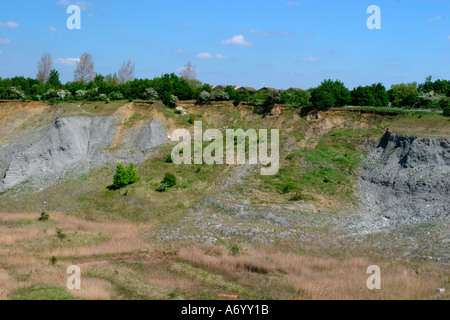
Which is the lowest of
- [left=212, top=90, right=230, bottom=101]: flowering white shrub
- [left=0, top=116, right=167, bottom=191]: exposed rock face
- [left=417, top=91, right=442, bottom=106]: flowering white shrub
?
[left=0, top=116, right=167, bottom=191]: exposed rock face

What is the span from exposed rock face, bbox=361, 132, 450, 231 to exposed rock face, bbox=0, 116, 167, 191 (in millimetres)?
23250

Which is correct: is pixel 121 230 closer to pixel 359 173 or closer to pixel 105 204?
pixel 105 204

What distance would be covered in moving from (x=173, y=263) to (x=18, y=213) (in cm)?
1664

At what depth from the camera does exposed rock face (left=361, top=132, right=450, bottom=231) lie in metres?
29.0

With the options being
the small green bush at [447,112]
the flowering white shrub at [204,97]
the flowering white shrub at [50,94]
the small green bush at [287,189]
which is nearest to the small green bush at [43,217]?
the small green bush at [287,189]

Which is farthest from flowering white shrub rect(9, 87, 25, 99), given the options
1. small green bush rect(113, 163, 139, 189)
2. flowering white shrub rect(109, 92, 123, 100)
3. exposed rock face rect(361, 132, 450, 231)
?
exposed rock face rect(361, 132, 450, 231)

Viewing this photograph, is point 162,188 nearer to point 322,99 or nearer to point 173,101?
point 173,101

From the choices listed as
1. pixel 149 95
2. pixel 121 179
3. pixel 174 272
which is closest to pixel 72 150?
pixel 121 179

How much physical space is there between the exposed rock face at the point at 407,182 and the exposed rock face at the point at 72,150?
23250mm

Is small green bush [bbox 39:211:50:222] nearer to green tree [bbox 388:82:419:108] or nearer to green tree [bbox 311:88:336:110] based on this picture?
green tree [bbox 311:88:336:110]

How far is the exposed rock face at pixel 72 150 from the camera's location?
41.8m

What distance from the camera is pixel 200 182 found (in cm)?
3703
